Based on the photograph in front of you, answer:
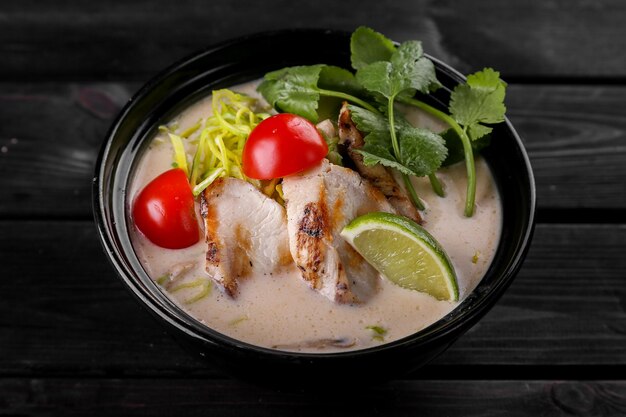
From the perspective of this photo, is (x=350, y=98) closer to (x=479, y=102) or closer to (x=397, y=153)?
(x=397, y=153)

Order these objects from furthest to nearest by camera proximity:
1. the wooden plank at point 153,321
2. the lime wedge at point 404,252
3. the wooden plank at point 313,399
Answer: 1. the wooden plank at point 153,321
2. the wooden plank at point 313,399
3. the lime wedge at point 404,252

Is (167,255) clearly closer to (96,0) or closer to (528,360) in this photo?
(528,360)

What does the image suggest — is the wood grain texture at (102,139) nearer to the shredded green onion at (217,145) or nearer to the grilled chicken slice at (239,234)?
the shredded green onion at (217,145)

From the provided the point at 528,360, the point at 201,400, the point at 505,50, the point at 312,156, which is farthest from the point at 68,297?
the point at 505,50

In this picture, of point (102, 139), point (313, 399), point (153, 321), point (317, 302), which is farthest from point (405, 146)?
point (102, 139)

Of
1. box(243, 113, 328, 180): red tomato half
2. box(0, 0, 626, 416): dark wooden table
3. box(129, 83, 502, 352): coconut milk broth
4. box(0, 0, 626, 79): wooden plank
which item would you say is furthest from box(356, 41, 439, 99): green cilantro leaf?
box(0, 0, 626, 79): wooden plank

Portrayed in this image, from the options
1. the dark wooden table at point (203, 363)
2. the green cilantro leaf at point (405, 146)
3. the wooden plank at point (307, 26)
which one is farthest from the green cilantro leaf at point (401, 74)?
the wooden plank at point (307, 26)
